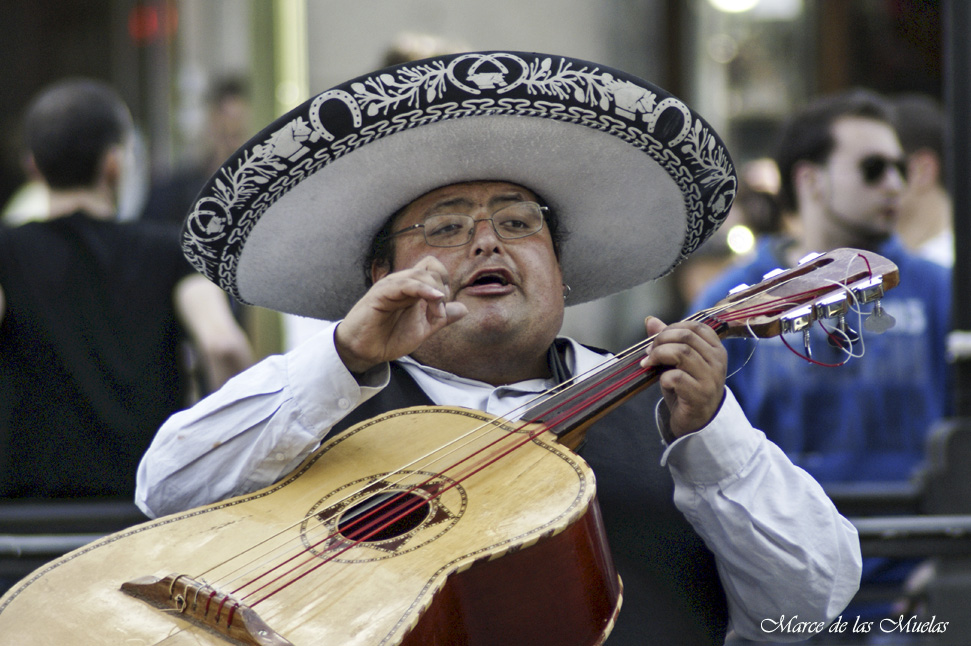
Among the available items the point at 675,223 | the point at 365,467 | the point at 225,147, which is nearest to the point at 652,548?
the point at 365,467

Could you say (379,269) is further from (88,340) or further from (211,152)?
(211,152)

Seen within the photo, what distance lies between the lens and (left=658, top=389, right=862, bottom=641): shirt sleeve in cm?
204

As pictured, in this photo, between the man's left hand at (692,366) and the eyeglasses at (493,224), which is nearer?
the man's left hand at (692,366)

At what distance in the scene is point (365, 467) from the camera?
2021 mm

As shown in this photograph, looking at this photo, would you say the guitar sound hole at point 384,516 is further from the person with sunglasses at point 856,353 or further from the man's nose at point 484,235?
the person with sunglasses at point 856,353

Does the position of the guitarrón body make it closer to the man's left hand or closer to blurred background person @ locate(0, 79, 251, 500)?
the man's left hand

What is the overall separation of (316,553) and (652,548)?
2.33ft

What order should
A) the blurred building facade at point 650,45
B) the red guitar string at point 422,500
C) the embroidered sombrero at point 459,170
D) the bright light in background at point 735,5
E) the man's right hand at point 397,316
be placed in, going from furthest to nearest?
the bright light in background at point 735,5 → the blurred building facade at point 650,45 → the embroidered sombrero at point 459,170 → the man's right hand at point 397,316 → the red guitar string at point 422,500

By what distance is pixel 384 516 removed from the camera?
6.09 ft

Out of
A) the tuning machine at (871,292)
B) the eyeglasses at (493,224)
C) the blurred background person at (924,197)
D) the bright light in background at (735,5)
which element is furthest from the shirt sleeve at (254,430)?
Result: the bright light in background at (735,5)

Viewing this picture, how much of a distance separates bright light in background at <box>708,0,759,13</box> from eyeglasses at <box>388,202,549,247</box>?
20.0 feet

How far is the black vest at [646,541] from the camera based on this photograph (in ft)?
6.87

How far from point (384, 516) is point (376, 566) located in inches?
5.4

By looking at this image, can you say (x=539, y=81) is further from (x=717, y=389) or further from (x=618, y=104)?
(x=717, y=389)
